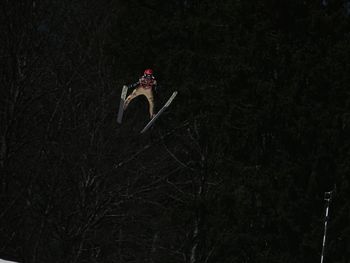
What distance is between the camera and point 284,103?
25891 millimetres

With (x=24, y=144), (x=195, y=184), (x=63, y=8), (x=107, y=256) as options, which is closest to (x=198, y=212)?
(x=195, y=184)

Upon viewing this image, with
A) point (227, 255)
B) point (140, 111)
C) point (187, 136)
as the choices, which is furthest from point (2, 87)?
point (227, 255)

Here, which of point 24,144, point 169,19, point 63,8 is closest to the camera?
point 24,144

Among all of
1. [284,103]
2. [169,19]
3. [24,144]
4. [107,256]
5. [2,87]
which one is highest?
[169,19]

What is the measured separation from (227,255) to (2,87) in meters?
7.95

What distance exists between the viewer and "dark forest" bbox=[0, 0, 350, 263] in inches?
956

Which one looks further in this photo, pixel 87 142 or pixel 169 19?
pixel 169 19

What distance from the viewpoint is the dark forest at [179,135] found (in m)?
24.3

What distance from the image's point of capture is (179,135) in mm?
26188

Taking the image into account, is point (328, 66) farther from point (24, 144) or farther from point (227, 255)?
point (24, 144)

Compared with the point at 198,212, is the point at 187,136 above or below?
above

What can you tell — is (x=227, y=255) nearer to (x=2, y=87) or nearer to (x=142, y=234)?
(x=142, y=234)

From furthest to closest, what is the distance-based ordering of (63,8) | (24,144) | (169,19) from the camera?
(169,19)
(63,8)
(24,144)

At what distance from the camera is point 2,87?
2408cm
